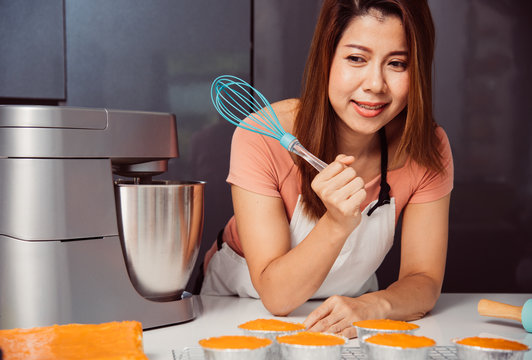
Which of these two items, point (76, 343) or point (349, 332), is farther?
point (349, 332)

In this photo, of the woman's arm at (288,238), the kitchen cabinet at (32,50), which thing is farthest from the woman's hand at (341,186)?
the kitchen cabinet at (32,50)

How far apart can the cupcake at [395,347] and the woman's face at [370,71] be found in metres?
0.44

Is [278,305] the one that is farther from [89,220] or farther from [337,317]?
[89,220]

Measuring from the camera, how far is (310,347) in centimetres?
63

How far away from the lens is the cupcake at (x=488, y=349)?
2.10 feet

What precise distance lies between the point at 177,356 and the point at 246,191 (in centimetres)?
39

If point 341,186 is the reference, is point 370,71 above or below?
above

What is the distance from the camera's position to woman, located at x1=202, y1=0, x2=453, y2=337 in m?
0.97

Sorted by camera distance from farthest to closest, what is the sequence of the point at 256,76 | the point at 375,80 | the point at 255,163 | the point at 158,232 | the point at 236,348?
the point at 256,76, the point at 255,163, the point at 375,80, the point at 158,232, the point at 236,348

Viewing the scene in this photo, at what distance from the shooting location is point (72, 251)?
2.69 feet

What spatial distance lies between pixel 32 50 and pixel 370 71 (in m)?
1.38

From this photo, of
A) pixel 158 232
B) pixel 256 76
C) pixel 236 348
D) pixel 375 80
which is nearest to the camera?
pixel 236 348

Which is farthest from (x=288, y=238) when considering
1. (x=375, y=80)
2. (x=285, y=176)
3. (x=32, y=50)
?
(x=32, y=50)

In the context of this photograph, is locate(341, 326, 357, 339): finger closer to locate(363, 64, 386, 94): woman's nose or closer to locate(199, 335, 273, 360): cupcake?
locate(199, 335, 273, 360): cupcake
